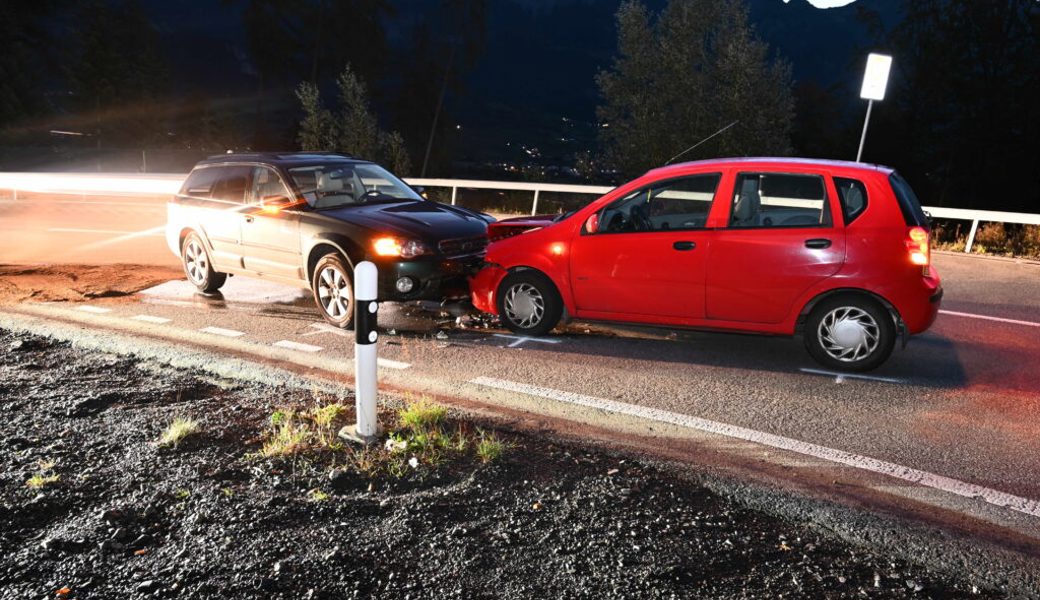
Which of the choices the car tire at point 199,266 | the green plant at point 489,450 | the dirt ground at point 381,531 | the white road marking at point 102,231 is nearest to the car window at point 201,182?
the car tire at point 199,266

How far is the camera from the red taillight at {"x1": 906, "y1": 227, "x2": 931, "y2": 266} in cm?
634

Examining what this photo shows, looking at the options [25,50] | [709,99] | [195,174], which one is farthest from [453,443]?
[25,50]

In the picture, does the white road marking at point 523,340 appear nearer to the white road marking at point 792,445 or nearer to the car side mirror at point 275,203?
the white road marking at point 792,445

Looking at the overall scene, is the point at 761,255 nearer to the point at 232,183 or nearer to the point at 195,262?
the point at 232,183

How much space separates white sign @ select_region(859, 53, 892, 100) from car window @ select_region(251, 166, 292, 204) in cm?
939

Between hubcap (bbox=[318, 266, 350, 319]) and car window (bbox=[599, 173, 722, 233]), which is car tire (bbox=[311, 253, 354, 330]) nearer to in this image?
hubcap (bbox=[318, 266, 350, 319])

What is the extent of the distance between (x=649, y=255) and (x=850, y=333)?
6.02ft

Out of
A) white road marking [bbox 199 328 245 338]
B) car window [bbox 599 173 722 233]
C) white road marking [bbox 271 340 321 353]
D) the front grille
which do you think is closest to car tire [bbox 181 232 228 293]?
white road marking [bbox 199 328 245 338]

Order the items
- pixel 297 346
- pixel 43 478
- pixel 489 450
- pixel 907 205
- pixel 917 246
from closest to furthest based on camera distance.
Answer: pixel 43 478 → pixel 489 450 → pixel 917 246 → pixel 907 205 → pixel 297 346

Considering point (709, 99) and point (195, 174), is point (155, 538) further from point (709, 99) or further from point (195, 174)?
point (709, 99)

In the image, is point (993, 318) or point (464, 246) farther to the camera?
point (993, 318)

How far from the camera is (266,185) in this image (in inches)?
358

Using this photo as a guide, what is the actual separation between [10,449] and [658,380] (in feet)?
15.1

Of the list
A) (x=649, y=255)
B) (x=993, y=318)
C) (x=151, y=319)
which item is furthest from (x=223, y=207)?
(x=993, y=318)
